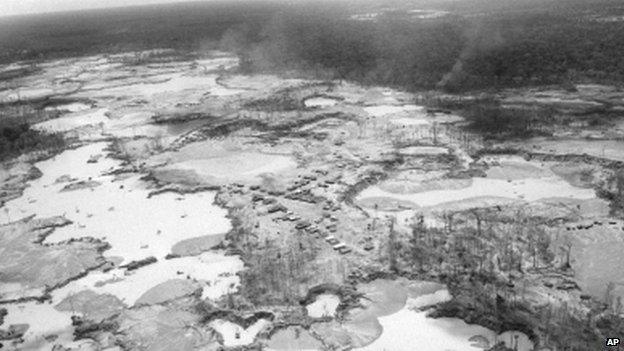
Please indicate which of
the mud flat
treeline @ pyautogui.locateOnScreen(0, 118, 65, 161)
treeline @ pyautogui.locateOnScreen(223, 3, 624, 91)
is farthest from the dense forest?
the mud flat

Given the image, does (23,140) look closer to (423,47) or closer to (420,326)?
(420,326)

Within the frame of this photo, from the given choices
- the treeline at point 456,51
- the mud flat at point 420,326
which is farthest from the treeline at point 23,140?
the mud flat at point 420,326

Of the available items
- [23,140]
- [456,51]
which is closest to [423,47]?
[456,51]

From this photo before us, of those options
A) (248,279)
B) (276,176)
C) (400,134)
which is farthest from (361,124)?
(248,279)

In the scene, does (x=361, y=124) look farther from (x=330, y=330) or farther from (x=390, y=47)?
(x=390, y=47)

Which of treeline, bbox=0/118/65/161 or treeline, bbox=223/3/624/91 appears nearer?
treeline, bbox=0/118/65/161

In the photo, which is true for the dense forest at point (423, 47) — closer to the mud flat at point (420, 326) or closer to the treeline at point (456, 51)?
the treeline at point (456, 51)

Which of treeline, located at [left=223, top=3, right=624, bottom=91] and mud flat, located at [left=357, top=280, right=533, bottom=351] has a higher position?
treeline, located at [left=223, top=3, right=624, bottom=91]

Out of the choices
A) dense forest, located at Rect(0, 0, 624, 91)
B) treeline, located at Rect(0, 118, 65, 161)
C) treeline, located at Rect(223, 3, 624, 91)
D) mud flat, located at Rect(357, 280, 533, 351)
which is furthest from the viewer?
dense forest, located at Rect(0, 0, 624, 91)

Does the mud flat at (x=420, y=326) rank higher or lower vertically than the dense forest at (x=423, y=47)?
lower

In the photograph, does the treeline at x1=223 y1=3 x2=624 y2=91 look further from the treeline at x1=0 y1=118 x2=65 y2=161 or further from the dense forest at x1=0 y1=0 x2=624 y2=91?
the treeline at x1=0 y1=118 x2=65 y2=161
